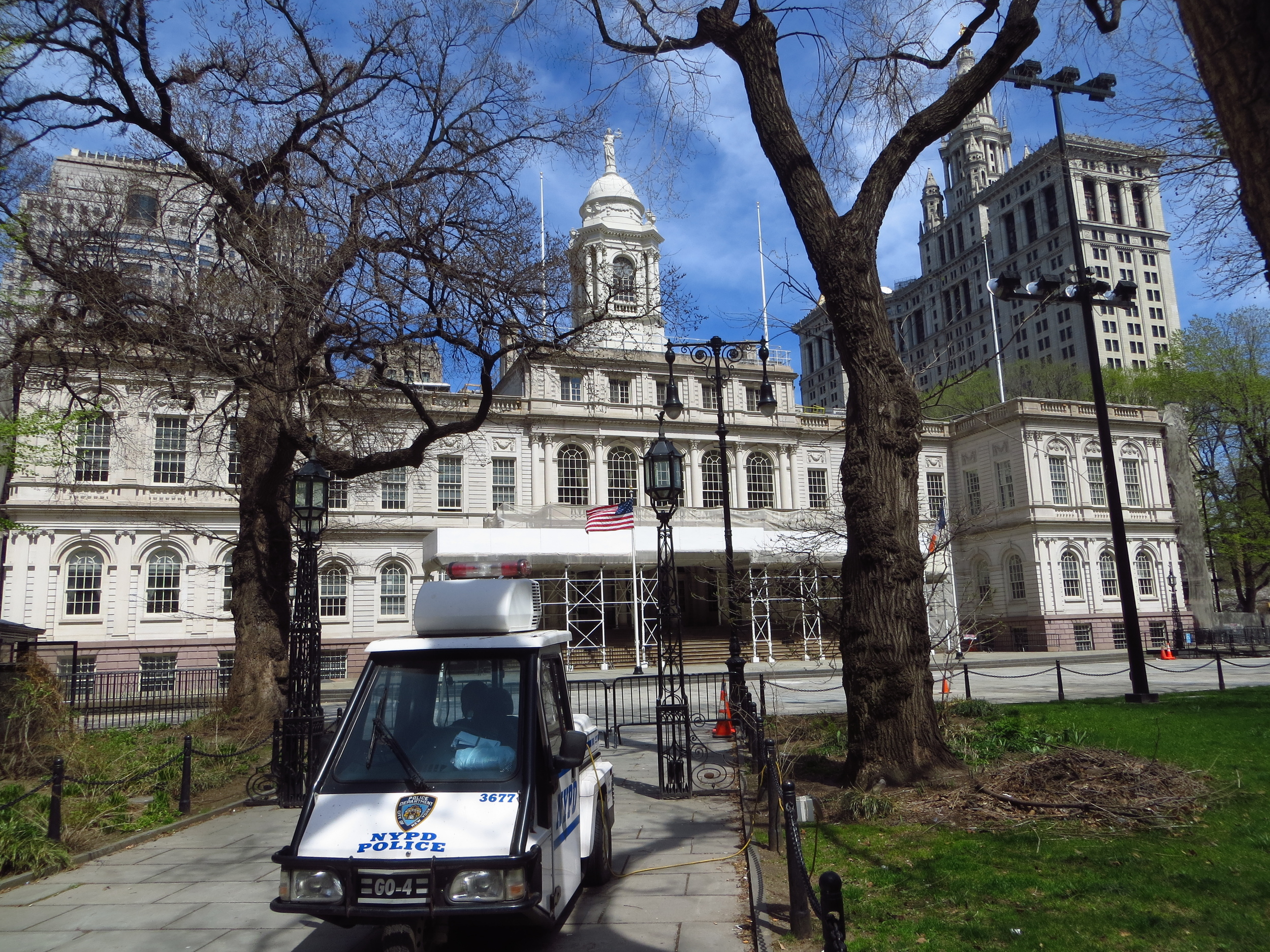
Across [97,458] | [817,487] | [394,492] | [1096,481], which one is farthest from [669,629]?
[1096,481]

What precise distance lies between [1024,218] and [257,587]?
9959 cm

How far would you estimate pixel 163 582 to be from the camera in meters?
34.1

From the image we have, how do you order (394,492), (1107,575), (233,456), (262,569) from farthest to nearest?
(1107,575)
(394,492)
(233,456)
(262,569)

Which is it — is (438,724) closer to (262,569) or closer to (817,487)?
(262,569)

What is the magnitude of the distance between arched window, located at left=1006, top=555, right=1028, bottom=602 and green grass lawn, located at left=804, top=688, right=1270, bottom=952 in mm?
37930

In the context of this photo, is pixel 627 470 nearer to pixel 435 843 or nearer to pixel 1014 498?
pixel 1014 498

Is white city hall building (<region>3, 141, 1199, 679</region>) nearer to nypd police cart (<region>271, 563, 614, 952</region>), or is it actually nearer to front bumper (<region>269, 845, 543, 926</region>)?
nypd police cart (<region>271, 563, 614, 952</region>)

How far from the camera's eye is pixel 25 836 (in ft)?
25.7

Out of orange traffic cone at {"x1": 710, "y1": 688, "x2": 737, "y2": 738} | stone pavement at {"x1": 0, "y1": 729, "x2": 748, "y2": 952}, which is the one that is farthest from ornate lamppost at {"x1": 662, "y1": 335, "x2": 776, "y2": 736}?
stone pavement at {"x1": 0, "y1": 729, "x2": 748, "y2": 952}

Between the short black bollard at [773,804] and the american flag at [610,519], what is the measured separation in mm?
18148

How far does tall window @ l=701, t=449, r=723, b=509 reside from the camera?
43094 mm

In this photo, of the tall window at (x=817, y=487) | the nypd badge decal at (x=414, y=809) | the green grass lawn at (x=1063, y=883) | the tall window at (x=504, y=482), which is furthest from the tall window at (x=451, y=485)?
the nypd badge decal at (x=414, y=809)

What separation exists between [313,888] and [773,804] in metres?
4.12

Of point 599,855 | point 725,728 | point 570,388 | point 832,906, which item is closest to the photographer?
point 832,906
